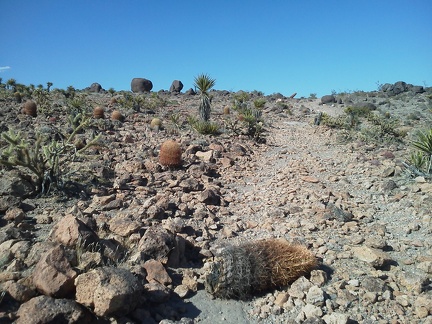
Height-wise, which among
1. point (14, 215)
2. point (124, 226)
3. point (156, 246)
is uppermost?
point (14, 215)

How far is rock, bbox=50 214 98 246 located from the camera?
4.19 meters

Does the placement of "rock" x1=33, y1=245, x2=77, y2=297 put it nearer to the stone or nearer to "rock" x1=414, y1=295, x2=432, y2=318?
the stone

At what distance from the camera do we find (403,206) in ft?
21.0

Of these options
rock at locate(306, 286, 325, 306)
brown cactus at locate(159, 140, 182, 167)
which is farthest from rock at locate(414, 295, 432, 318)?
brown cactus at locate(159, 140, 182, 167)

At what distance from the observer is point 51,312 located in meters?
3.05

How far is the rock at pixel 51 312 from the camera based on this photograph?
2.99m

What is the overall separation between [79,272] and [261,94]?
38419 mm

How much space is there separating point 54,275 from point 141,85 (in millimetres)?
39442

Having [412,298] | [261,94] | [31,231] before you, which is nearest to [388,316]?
[412,298]

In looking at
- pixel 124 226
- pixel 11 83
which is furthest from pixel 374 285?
pixel 11 83

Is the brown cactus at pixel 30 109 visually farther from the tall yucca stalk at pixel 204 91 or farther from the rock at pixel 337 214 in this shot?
the rock at pixel 337 214

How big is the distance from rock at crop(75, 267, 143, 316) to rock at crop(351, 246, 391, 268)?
9.90 feet

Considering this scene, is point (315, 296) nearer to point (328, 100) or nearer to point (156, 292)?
point (156, 292)

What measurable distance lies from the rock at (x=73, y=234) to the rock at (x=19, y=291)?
32.6 inches
